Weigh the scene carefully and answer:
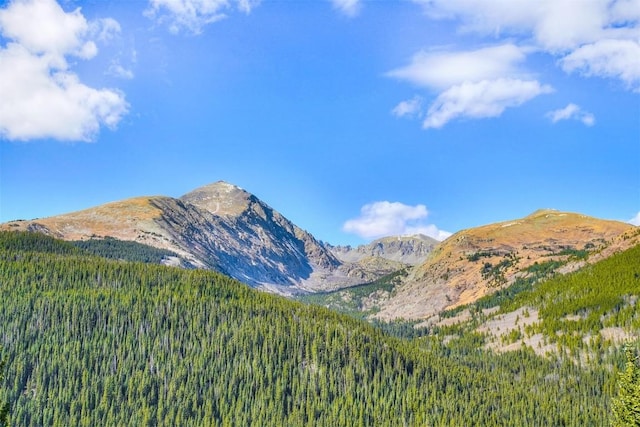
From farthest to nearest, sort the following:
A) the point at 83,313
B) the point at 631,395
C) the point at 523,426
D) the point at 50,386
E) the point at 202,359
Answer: the point at 83,313 < the point at 202,359 < the point at 50,386 < the point at 523,426 < the point at 631,395

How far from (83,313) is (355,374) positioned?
11086 centimetres

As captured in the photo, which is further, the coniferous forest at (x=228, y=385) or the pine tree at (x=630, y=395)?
the coniferous forest at (x=228, y=385)

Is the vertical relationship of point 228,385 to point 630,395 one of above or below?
below

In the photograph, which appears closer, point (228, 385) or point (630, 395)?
point (630, 395)

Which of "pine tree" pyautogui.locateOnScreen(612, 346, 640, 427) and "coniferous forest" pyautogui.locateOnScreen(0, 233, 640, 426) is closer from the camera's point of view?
"pine tree" pyautogui.locateOnScreen(612, 346, 640, 427)

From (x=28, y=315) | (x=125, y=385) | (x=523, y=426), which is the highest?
(x=28, y=315)

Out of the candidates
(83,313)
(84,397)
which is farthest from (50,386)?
(83,313)

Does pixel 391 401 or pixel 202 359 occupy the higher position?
pixel 202 359

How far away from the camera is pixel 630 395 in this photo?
55.7 m

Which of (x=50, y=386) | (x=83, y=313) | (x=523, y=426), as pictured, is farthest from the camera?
(x=83, y=313)

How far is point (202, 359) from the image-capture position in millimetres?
186500

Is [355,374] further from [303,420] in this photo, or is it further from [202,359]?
[202,359]

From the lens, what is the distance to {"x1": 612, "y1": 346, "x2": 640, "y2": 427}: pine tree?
5496 cm

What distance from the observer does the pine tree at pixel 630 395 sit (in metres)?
55.0
